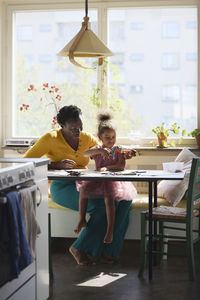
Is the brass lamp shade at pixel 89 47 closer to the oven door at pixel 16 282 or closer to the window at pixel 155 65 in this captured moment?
the oven door at pixel 16 282

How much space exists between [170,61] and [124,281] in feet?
8.31

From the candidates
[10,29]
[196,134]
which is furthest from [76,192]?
[10,29]

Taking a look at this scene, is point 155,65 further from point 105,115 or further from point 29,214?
point 29,214

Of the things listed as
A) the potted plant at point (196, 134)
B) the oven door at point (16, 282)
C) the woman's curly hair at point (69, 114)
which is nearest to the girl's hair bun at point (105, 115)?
the woman's curly hair at point (69, 114)

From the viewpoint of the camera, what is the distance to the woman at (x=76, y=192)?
13.1 feet

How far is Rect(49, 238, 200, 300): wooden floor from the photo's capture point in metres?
3.23

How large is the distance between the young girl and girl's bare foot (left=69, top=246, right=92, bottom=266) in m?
0.17

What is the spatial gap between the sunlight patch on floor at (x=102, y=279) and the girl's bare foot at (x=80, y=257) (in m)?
0.26

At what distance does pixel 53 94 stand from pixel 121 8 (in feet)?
3.81

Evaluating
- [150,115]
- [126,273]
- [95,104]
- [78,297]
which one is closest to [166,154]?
[150,115]

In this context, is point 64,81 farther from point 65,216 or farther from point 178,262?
point 178,262

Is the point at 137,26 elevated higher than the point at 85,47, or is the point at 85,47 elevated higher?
the point at 137,26

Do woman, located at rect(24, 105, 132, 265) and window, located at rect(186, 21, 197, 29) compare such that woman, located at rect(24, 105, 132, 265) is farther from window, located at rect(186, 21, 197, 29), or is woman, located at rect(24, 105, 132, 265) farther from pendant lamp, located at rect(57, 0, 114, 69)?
window, located at rect(186, 21, 197, 29)

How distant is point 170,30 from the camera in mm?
5168
